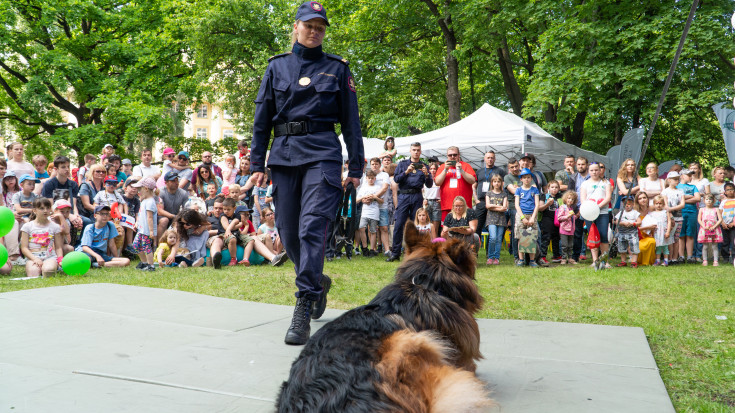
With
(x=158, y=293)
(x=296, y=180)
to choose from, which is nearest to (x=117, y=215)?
(x=158, y=293)

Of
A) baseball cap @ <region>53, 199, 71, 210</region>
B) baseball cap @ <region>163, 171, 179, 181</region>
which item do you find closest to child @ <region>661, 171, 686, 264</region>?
baseball cap @ <region>163, 171, 179, 181</region>

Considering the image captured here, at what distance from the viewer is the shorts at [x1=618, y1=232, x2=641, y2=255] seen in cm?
1000

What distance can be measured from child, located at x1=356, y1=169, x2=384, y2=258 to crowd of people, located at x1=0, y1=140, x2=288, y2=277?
2.03 meters

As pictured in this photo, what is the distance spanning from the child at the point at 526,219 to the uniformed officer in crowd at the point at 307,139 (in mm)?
6656

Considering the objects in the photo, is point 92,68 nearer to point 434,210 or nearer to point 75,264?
point 75,264

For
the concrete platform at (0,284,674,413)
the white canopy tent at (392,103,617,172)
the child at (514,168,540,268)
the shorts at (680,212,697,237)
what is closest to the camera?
the concrete platform at (0,284,674,413)

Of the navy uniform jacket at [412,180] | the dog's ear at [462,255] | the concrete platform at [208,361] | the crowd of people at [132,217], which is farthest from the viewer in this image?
the navy uniform jacket at [412,180]

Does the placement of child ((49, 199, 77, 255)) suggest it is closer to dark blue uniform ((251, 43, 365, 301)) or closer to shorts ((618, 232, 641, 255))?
dark blue uniform ((251, 43, 365, 301))

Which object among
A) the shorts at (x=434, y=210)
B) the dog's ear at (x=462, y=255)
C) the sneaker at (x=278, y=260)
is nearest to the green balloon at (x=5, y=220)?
the sneaker at (x=278, y=260)

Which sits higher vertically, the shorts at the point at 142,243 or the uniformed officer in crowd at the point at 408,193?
the uniformed officer in crowd at the point at 408,193

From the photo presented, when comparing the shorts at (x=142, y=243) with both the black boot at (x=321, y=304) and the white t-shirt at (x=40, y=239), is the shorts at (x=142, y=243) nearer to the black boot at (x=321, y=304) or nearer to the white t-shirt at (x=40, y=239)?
the white t-shirt at (x=40, y=239)

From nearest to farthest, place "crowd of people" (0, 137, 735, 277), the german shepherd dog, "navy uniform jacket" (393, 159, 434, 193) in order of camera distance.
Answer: the german shepherd dog < "crowd of people" (0, 137, 735, 277) < "navy uniform jacket" (393, 159, 434, 193)

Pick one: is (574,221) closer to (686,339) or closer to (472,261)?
(686,339)

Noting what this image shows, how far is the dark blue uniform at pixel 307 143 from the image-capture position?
3756 millimetres
